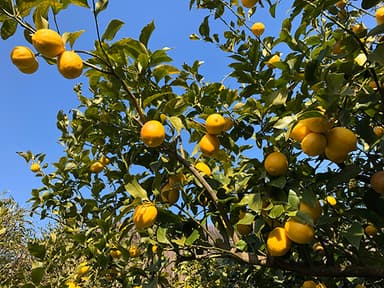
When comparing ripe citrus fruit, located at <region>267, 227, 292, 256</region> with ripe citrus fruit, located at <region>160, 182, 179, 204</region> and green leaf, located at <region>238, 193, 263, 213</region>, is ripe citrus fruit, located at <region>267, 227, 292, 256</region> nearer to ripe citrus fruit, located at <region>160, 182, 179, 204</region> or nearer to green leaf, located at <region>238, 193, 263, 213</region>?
green leaf, located at <region>238, 193, 263, 213</region>

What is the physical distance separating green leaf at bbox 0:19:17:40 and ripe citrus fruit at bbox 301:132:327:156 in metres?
0.87

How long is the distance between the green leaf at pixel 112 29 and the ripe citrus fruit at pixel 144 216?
1.82ft

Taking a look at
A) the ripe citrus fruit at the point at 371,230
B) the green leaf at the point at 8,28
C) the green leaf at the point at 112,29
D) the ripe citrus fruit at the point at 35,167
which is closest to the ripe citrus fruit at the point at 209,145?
the green leaf at the point at 112,29

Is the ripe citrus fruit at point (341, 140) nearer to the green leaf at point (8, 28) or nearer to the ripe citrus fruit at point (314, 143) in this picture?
the ripe citrus fruit at point (314, 143)

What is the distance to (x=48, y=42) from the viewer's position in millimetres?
949

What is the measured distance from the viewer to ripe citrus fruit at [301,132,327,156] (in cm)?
101

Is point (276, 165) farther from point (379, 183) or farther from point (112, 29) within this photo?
point (112, 29)

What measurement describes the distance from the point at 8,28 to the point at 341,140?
0.97 metres

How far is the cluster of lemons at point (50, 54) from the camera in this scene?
0.95 m

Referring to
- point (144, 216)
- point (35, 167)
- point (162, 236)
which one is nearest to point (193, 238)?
point (162, 236)

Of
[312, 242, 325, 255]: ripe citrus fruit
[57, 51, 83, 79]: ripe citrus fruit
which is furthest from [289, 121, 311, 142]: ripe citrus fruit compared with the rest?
[312, 242, 325, 255]: ripe citrus fruit

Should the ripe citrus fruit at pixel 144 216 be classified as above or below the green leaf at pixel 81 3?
below

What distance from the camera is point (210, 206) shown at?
1502 mm

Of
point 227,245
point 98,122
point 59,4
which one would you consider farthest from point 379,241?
point 59,4
